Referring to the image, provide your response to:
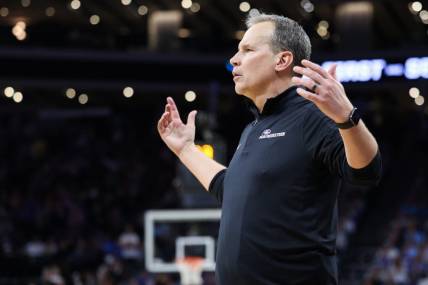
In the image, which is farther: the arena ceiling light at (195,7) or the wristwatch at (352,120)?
the arena ceiling light at (195,7)

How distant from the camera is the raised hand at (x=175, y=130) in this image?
4.07 m

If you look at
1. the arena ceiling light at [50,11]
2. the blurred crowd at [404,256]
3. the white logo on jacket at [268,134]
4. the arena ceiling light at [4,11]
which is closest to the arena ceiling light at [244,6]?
the arena ceiling light at [50,11]

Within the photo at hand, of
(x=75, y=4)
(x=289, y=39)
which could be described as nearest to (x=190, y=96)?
(x=75, y=4)

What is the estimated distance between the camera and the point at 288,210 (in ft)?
10.6

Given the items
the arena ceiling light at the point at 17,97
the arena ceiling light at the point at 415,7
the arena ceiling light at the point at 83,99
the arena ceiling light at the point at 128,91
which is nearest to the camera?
the arena ceiling light at the point at 415,7

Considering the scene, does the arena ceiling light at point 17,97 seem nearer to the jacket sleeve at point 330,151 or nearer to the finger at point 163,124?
the finger at point 163,124

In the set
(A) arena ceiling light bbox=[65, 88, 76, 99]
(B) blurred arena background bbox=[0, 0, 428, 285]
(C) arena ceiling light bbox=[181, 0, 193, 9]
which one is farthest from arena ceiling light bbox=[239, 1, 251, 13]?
(A) arena ceiling light bbox=[65, 88, 76, 99]

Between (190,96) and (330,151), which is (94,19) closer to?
(190,96)

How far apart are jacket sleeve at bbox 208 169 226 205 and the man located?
32 cm

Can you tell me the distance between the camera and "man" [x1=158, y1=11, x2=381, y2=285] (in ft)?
10.5

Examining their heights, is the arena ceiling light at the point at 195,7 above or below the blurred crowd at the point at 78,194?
above

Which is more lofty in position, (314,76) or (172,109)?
(314,76)

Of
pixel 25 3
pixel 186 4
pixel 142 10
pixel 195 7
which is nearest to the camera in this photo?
pixel 186 4

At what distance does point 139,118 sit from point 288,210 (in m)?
23.7
